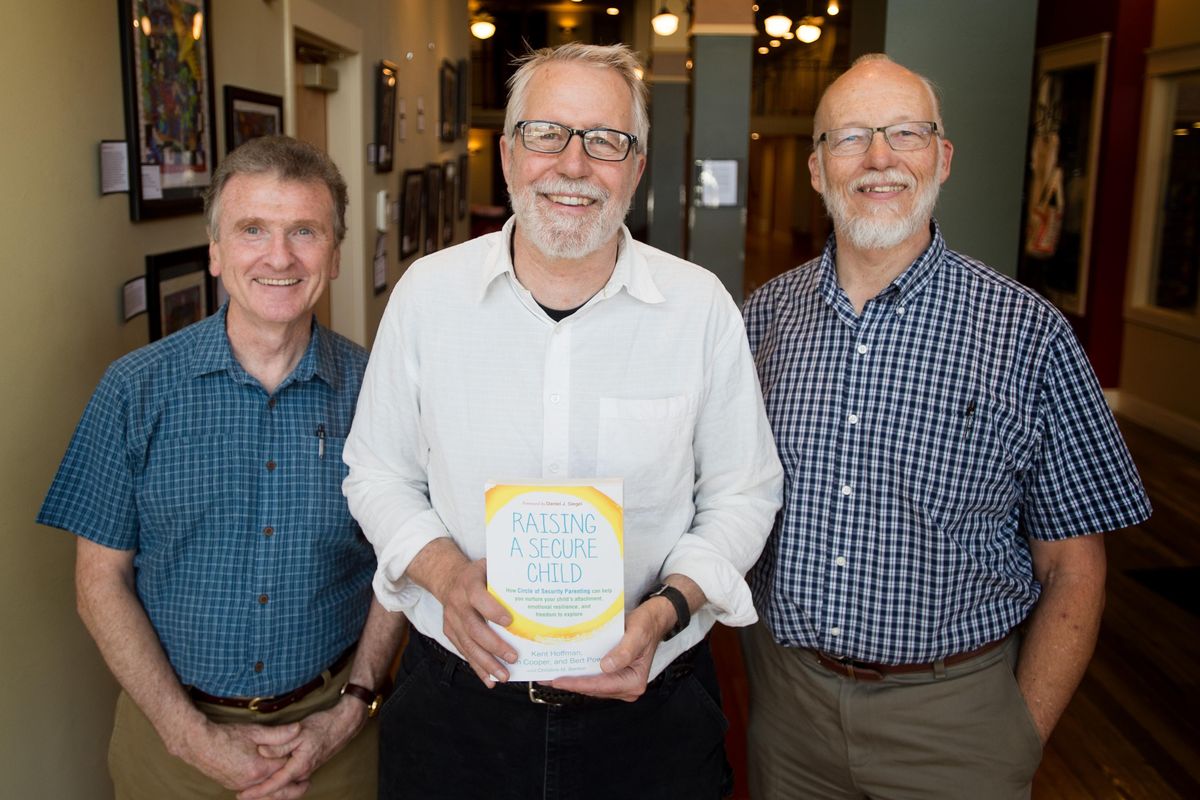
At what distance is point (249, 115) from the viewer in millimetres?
3271

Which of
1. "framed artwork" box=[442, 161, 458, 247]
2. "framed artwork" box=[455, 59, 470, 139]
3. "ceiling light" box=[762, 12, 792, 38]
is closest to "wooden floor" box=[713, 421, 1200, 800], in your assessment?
"framed artwork" box=[442, 161, 458, 247]

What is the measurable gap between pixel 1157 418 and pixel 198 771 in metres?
7.48

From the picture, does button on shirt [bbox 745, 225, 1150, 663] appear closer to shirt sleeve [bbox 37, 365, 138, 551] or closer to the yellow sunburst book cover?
the yellow sunburst book cover

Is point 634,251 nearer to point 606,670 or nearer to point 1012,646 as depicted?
point 606,670

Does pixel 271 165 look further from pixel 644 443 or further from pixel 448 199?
pixel 448 199

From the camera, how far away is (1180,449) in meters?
7.07

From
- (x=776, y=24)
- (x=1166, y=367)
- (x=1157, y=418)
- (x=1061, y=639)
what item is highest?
(x=776, y=24)

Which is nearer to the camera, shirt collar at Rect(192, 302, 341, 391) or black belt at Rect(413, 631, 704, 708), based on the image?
black belt at Rect(413, 631, 704, 708)

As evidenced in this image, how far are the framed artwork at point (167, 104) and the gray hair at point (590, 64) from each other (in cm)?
109

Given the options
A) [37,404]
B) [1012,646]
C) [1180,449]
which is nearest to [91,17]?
[37,404]

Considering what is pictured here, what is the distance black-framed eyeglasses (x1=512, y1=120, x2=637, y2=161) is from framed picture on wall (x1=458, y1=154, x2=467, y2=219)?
313 inches

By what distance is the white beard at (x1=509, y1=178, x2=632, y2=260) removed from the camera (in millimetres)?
1540

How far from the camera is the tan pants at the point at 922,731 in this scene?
1777 mm

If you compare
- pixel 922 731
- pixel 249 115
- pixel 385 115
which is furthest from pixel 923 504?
pixel 385 115
